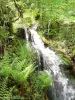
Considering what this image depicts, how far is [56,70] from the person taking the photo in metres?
7.36

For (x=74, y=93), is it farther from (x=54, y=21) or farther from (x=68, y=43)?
(x=54, y=21)

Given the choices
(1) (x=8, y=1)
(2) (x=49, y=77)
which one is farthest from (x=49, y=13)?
(2) (x=49, y=77)

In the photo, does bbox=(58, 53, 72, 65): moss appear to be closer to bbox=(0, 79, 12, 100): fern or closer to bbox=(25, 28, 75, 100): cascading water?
bbox=(25, 28, 75, 100): cascading water

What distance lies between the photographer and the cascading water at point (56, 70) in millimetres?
6871

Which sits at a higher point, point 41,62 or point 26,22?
point 26,22

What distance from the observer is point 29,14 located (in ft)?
33.2

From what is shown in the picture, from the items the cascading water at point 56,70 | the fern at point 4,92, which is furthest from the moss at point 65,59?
the fern at point 4,92

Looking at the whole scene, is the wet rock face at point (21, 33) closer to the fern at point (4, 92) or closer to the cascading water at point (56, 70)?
the cascading water at point (56, 70)

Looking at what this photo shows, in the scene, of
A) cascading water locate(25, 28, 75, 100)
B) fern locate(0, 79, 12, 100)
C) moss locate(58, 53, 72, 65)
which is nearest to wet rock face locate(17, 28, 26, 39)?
cascading water locate(25, 28, 75, 100)

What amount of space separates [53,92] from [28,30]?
9.50ft

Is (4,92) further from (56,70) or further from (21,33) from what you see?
(21,33)

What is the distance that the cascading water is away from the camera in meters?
6.87

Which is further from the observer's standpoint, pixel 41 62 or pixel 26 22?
pixel 26 22

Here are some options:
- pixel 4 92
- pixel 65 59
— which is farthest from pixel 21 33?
pixel 4 92
